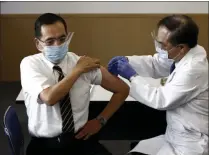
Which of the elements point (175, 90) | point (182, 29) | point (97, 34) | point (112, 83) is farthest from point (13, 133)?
point (97, 34)

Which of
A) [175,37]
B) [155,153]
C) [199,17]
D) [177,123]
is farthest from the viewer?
[199,17]

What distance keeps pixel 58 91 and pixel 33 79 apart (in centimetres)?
15

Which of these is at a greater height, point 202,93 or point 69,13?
point 202,93

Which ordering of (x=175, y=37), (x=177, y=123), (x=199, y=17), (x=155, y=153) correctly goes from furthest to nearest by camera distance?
(x=199, y=17) < (x=155, y=153) < (x=177, y=123) < (x=175, y=37)

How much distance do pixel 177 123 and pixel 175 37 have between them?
0.42 meters

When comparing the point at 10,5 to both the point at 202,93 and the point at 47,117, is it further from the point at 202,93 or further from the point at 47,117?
the point at 202,93

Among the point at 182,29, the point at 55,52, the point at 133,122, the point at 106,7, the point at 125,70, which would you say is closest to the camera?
the point at 182,29

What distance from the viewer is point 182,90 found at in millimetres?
1613

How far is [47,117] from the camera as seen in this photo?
1.80 metres

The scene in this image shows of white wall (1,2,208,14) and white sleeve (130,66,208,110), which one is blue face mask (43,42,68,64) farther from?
white wall (1,2,208,14)

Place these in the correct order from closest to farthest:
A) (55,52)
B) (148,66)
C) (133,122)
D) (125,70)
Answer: (55,52)
(125,70)
(148,66)
(133,122)

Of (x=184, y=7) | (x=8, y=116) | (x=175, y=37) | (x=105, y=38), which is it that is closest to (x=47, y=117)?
(x=8, y=116)

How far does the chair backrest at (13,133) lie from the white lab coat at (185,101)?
59 centimetres

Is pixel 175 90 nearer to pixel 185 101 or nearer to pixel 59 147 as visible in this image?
pixel 185 101
